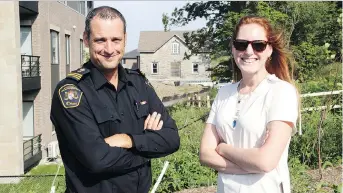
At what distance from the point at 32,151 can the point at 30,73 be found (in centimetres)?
301

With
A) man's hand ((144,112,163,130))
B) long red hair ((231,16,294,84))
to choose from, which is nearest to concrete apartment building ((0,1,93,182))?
man's hand ((144,112,163,130))

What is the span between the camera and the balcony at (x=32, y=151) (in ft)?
55.8

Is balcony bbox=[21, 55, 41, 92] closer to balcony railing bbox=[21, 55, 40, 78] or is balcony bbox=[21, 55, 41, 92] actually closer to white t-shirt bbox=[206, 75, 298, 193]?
balcony railing bbox=[21, 55, 40, 78]

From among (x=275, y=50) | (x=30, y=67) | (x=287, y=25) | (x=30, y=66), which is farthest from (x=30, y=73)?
(x=275, y=50)

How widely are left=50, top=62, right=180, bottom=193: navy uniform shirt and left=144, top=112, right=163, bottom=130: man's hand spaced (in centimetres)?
8

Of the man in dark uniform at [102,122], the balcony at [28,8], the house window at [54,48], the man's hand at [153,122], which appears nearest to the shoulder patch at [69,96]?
the man in dark uniform at [102,122]

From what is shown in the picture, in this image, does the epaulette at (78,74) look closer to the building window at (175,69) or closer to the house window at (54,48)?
the house window at (54,48)

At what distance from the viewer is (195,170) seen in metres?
6.40

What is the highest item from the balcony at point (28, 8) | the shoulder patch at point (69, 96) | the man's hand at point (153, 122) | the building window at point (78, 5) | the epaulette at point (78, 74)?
the building window at point (78, 5)

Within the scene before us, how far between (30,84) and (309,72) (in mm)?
12027

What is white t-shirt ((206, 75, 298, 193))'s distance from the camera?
100 inches

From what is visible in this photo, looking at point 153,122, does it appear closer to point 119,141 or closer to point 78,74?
point 119,141

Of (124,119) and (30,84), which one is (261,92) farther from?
(30,84)

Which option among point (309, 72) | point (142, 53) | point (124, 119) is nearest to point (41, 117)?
point (309, 72)
